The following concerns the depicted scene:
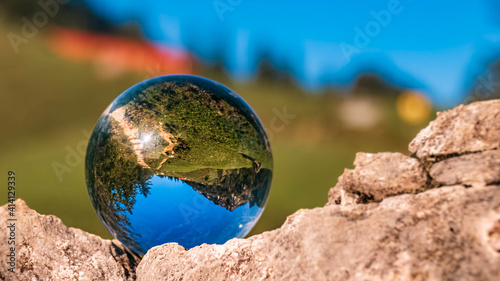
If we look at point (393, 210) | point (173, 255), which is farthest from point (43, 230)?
point (393, 210)

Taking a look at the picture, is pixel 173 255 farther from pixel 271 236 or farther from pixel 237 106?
pixel 237 106

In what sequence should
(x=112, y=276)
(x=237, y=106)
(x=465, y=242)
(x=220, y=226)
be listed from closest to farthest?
1. (x=465, y=242)
2. (x=112, y=276)
3. (x=220, y=226)
4. (x=237, y=106)

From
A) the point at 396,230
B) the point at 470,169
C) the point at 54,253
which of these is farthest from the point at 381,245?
the point at 54,253

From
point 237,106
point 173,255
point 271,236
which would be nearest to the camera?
point 271,236

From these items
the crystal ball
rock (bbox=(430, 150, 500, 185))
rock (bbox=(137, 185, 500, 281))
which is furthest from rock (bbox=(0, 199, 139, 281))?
rock (bbox=(430, 150, 500, 185))

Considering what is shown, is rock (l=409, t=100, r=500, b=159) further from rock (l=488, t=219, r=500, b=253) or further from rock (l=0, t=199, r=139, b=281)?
rock (l=0, t=199, r=139, b=281)

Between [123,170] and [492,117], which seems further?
[123,170]

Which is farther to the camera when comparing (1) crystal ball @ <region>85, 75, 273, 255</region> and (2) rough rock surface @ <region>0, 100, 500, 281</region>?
(1) crystal ball @ <region>85, 75, 273, 255</region>
